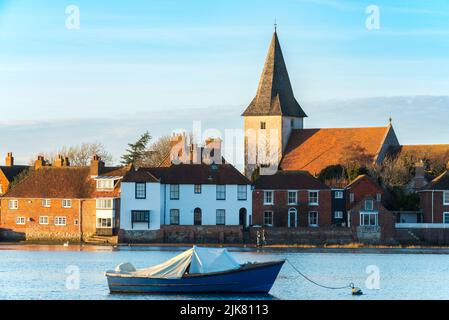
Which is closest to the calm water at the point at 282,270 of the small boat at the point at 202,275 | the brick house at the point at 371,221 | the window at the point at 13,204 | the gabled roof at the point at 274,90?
the small boat at the point at 202,275

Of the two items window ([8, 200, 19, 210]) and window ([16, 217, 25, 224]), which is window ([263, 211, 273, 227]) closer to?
window ([16, 217, 25, 224])

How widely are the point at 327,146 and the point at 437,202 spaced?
32.0 meters

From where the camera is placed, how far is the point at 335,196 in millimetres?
102438

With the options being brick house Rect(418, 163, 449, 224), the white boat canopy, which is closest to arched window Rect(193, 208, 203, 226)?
brick house Rect(418, 163, 449, 224)

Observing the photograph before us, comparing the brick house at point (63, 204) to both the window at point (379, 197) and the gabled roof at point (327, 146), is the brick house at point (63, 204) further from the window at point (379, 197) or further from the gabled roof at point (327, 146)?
the gabled roof at point (327, 146)

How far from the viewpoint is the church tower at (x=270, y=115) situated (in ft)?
445

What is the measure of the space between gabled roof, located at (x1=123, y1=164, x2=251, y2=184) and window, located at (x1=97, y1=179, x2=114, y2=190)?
9.72 feet

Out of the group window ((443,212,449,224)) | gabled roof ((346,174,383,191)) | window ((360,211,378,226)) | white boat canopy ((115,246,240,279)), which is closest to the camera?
white boat canopy ((115,246,240,279))

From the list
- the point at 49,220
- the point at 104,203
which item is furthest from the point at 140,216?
the point at 49,220

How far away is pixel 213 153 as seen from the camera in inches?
4195

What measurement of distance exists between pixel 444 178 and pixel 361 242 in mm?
9710

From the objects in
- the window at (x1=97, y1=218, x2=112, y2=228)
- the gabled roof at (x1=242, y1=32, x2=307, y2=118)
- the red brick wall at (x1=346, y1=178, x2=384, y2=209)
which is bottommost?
the window at (x1=97, y1=218, x2=112, y2=228)

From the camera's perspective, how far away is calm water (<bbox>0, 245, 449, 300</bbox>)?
61.0 meters
